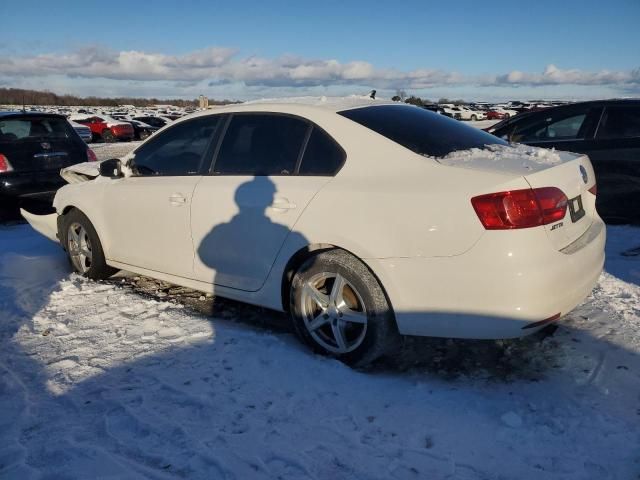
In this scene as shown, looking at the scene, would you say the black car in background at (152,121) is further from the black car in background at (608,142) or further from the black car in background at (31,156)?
the black car in background at (608,142)

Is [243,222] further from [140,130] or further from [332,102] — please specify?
[140,130]

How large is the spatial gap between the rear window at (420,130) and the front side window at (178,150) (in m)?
1.24

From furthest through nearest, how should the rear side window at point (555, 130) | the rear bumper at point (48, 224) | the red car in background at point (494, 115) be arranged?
the red car in background at point (494, 115), the rear side window at point (555, 130), the rear bumper at point (48, 224)

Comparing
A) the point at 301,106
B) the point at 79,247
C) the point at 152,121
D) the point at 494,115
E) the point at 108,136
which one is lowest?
the point at 494,115

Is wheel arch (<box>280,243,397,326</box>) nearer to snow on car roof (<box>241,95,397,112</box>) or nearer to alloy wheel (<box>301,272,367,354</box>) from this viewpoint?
alloy wheel (<box>301,272,367,354</box>)

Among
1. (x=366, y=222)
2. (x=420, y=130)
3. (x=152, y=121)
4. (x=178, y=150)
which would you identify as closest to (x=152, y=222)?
(x=178, y=150)

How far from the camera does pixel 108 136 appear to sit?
26844mm

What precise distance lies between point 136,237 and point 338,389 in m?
2.37

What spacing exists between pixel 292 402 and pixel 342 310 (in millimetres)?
671

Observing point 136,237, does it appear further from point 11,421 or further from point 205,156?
point 11,421

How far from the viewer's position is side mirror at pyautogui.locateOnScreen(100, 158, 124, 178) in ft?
15.2

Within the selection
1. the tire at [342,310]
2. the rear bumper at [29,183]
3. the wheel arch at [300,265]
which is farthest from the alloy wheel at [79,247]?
the rear bumper at [29,183]

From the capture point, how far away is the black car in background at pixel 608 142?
6227 mm

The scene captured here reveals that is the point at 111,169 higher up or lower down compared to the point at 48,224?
higher up
